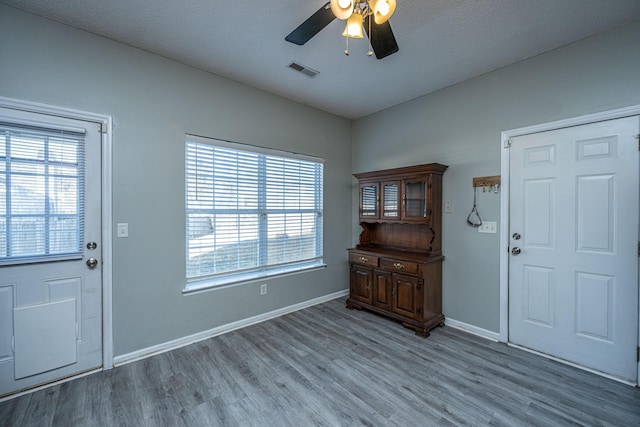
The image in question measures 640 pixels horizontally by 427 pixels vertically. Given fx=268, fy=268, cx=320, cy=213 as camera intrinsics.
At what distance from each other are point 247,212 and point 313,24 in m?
2.08

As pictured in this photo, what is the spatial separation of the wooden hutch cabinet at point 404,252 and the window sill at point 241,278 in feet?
2.31

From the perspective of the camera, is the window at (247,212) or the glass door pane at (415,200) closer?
the window at (247,212)

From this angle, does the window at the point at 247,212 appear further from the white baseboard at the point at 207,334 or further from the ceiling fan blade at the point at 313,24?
the ceiling fan blade at the point at 313,24

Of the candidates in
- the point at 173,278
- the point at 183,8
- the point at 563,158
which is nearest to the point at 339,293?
the point at 173,278

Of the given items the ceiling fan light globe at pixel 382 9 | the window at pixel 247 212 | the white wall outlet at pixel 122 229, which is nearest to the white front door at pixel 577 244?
the ceiling fan light globe at pixel 382 9

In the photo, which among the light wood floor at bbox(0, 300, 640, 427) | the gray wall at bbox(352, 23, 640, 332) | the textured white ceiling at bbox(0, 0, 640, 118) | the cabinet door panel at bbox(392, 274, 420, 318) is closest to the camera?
the light wood floor at bbox(0, 300, 640, 427)

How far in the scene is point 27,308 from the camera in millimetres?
2006

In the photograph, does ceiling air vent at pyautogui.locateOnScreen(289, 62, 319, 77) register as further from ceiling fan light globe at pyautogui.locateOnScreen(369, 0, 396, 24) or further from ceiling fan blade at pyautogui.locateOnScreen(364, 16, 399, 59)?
ceiling fan light globe at pyautogui.locateOnScreen(369, 0, 396, 24)

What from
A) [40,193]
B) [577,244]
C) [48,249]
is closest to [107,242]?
[48,249]

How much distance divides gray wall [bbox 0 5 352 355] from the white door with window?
161mm

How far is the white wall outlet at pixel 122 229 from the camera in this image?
7.70ft

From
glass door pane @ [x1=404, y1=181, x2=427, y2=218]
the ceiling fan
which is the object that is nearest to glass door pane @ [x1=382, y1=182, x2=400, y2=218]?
glass door pane @ [x1=404, y1=181, x2=427, y2=218]

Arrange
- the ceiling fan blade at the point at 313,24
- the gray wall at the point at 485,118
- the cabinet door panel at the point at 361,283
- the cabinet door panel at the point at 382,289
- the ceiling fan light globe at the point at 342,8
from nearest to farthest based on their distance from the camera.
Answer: the ceiling fan light globe at the point at 342,8
the ceiling fan blade at the point at 313,24
the gray wall at the point at 485,118
the cabinet door panel at the point at 382,289
the cabinet door panel at the point at 361,283

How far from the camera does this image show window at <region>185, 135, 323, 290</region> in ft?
9.23
